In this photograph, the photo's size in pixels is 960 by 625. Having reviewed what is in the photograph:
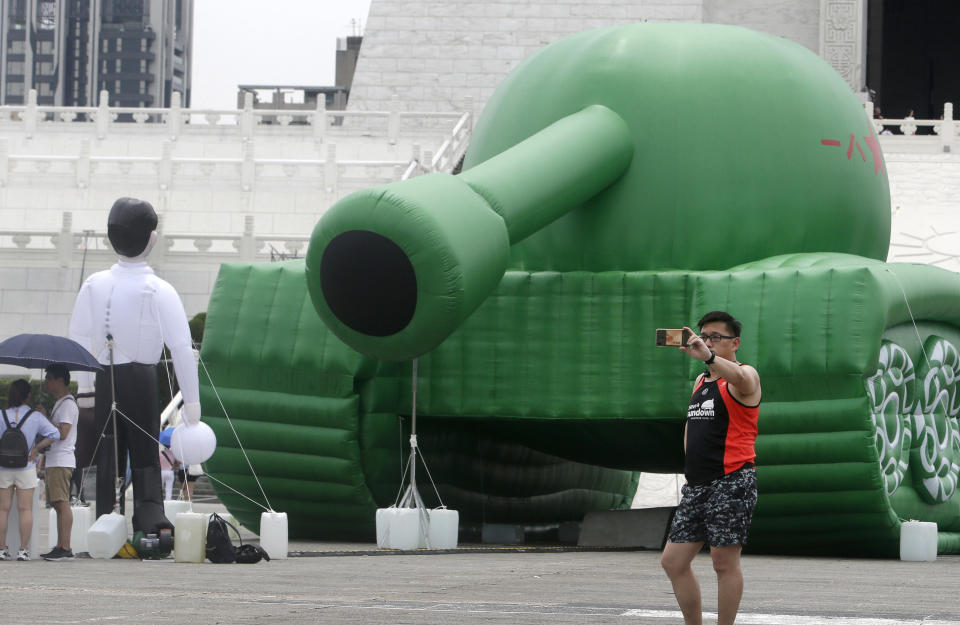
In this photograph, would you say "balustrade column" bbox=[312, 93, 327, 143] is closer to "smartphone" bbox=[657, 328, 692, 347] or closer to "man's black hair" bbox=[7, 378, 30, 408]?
"man's black hair" bbox=[7, 378, 30, 408]

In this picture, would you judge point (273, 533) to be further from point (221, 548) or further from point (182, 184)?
point (182, 184)

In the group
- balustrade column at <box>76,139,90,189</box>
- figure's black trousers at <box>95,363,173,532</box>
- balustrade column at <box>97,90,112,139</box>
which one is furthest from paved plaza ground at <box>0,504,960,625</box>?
balustrade column at <box>97,90,112,139</box>

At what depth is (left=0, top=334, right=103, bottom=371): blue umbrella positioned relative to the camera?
998 centimetres

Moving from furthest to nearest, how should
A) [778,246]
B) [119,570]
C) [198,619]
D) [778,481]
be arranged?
[778,246] < [778,481] < [119,570] < [198,619]

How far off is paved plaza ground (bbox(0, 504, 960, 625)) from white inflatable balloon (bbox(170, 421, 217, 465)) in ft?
2.51

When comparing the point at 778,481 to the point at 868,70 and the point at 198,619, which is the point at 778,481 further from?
the point at 868,70

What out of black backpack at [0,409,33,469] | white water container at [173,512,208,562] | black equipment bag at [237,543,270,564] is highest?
black backpack at [0,409,33,469]

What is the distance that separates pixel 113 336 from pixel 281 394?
8.47 ft

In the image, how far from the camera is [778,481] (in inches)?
466

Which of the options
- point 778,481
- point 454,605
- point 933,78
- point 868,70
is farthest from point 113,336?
point 933,78

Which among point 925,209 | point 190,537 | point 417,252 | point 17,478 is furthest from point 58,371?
point 925,209

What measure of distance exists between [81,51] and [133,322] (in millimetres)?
107539

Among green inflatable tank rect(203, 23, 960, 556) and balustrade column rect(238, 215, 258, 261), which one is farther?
balustrade column rect(238, 215, 258, 261)

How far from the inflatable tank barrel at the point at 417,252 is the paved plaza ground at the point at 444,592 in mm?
1565
